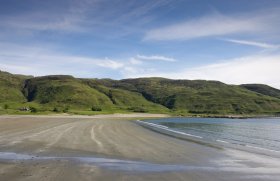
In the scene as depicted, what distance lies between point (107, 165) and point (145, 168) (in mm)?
2096

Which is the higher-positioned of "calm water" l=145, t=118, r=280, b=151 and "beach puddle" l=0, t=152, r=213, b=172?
"calm water" l=145, t=118, r=280, b=151

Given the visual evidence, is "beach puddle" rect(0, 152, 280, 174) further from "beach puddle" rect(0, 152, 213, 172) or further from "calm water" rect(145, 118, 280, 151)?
"calm water" rect(145, 118, 280, 151)

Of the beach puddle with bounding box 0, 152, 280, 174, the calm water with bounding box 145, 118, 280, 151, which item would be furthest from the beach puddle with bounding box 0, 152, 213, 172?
the calm water with bounding box 145, 118, 280, 151

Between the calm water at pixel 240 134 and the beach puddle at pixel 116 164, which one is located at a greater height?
the calm water at pixel 240 134

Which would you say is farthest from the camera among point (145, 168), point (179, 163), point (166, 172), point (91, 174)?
point (179, 163)

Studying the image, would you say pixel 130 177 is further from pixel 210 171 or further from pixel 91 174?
pixel 210 171

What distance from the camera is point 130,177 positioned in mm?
16422

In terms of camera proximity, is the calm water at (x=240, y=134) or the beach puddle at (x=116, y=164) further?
the calm water at (x=240, y=134)

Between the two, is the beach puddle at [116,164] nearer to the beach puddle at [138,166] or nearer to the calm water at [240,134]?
the beach puddle at [138,166]

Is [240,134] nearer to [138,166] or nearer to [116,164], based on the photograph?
[138,166]

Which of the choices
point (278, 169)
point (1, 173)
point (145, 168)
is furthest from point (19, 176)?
point (278, 169)

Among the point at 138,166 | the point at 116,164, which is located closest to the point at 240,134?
the point at 138,166

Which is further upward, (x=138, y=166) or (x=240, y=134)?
(x=240, y=134)

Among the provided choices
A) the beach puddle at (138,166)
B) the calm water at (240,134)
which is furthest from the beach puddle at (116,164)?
the calm water at (240,134)
